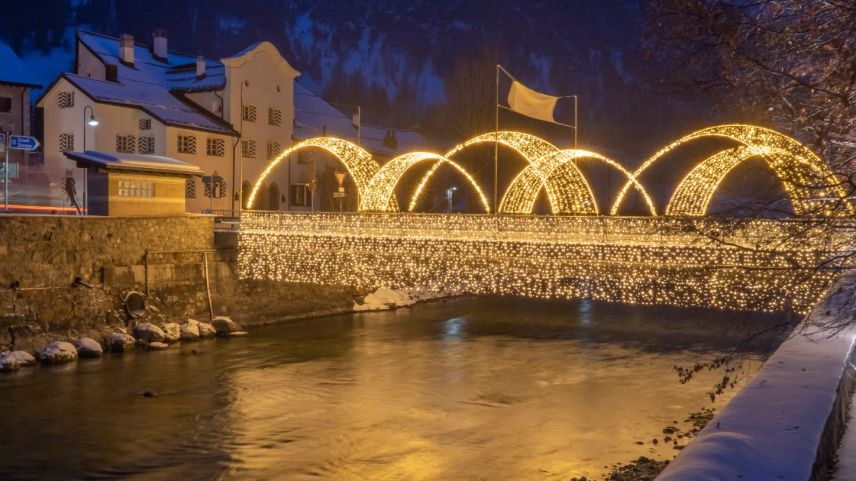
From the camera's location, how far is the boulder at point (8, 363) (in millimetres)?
19328

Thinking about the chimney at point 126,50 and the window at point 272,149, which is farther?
the window at point 272,149

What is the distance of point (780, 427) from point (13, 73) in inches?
1813

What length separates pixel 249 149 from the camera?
149 feet

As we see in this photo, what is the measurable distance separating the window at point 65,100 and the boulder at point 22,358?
948 inches

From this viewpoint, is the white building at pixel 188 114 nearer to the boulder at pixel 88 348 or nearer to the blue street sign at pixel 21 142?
the boulder at pixel 88 348

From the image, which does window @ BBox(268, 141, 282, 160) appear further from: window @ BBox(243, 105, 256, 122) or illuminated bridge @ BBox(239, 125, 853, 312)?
illuminated bridge @ BBox(239, 125, 853, 312)

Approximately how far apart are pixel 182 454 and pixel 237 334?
12.3 metres

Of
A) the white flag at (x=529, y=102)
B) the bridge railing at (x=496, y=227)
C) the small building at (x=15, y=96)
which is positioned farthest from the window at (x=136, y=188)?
the small building at (x=15, y=96)

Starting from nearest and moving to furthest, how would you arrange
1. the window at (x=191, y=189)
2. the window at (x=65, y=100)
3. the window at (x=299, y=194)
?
the window at (x=65, y=100)
the window at (x=191, y=189)
the window at (x=299, y=194)

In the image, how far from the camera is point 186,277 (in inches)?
1053

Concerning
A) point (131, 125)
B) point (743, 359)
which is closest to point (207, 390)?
point (743, 359)

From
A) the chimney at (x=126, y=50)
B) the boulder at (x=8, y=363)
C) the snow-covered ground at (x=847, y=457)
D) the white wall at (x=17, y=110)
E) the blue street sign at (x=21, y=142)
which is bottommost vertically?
the boulder at (x=8, y=363)

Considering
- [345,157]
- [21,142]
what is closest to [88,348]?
[21,142]

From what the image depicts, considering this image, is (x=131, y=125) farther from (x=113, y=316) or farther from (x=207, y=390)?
(x=207, y=390)
